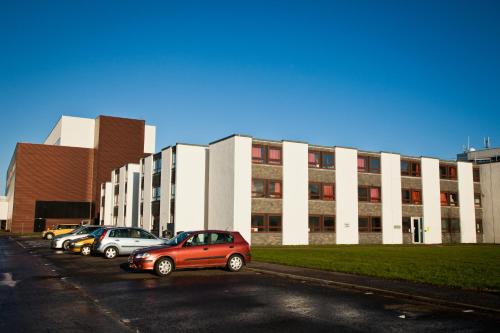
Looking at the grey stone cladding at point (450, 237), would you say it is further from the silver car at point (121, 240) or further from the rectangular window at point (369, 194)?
the silver car at point (121, 240)

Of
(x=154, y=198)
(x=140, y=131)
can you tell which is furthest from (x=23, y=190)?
(x=154, y=198)

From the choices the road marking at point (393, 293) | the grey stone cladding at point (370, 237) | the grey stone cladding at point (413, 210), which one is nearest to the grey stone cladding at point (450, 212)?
the grey stone cladding at point (413, 210)

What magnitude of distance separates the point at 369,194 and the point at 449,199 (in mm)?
10857

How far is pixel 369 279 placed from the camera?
45.0 feet

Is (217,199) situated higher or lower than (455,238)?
higher

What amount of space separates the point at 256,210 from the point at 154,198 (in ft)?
49.5

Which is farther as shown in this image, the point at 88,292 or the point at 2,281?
the point at 2,281

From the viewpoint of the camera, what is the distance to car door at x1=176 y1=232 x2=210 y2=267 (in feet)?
51.2

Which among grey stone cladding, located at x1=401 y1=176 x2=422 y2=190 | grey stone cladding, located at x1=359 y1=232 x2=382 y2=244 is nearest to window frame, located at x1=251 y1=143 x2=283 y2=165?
grey stone cladding, located at x1=359 y1=232 x2=382 y2=244

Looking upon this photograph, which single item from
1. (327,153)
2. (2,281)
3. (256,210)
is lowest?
(2,281)

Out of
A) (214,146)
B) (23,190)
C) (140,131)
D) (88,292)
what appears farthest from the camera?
(140,131)

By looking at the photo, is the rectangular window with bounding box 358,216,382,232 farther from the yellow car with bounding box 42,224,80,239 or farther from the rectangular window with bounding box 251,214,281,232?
the yellow car with bounding box 42,224,80,239

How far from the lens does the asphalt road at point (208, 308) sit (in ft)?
25.8

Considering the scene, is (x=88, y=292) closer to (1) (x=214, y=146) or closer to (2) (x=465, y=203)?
(1) (x=214, y=146)
